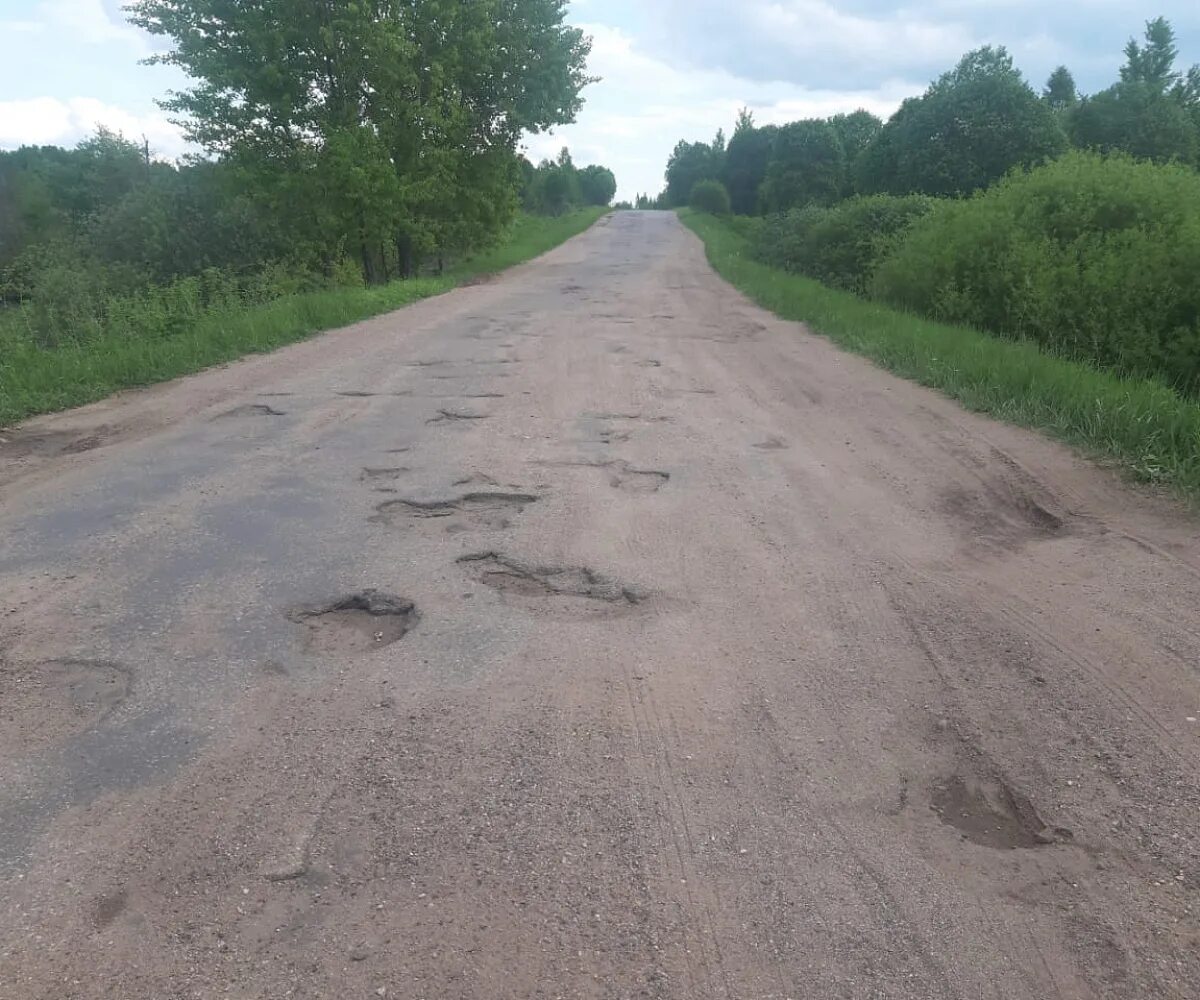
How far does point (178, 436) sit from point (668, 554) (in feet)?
14.4

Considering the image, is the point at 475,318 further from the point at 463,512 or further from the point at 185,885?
the point at 185,885

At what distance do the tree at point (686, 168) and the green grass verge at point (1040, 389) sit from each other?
236ft

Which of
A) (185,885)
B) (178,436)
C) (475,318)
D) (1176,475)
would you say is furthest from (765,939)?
(475,318)

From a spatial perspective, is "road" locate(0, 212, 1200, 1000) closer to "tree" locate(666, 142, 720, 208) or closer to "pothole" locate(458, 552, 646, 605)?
"pothole" locate(458, 552, 646, 605)

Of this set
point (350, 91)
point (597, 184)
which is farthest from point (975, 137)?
point (597, 184)

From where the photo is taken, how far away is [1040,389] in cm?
808

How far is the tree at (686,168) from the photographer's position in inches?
3231

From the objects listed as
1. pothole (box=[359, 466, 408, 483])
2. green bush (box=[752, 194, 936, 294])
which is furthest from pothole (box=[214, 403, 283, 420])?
green bush (box=[752, 194, 936, 294])

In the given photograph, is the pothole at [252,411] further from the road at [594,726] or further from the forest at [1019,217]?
the forest at [1019,217]

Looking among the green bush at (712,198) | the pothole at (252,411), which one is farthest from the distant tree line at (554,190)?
the pothole at (252,411)

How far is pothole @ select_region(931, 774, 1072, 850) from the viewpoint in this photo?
278 cm

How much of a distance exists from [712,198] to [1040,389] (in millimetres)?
54563

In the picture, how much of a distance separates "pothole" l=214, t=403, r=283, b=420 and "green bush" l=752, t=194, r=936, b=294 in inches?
458

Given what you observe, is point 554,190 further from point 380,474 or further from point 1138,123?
point 380,474
